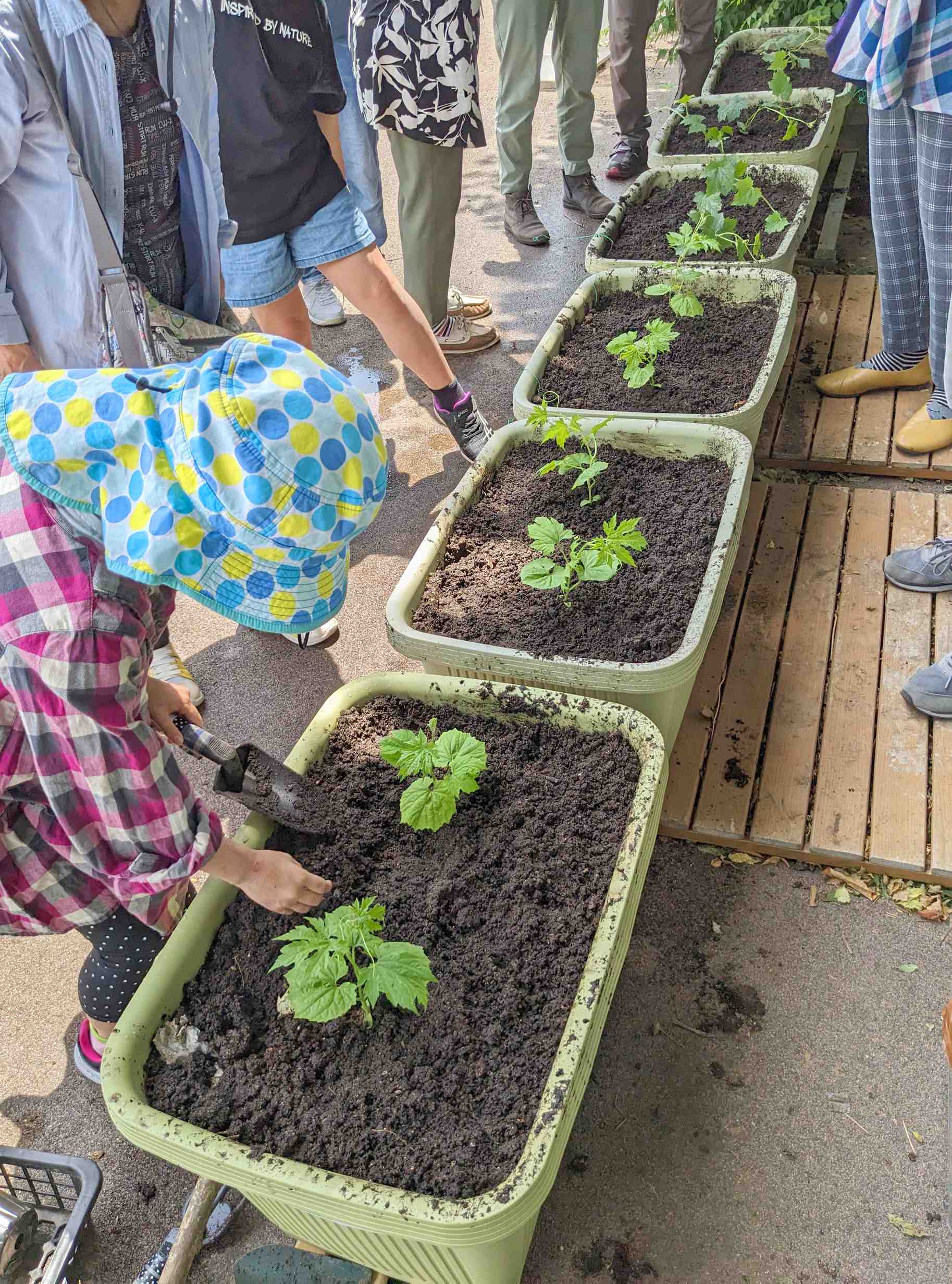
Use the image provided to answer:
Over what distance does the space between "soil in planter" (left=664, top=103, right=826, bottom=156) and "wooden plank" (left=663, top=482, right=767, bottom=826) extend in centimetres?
179

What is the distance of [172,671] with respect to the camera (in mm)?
2379

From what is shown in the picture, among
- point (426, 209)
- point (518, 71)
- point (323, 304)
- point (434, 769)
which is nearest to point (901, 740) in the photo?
Answer: point (434, 769)

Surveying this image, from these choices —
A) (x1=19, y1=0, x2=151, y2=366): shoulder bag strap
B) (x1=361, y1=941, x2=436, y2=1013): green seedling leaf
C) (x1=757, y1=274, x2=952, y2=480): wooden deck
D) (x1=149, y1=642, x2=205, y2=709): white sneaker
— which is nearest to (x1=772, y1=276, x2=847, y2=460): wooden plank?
(x1=757, y1=274, x2=952, y2=480): wooden deck

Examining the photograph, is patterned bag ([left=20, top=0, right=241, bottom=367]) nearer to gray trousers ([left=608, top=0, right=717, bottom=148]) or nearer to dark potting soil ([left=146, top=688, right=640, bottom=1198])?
dark potting soil ([left=146, top=688, right=640, bottom=1198])

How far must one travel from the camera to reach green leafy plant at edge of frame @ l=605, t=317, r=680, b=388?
2.45 m

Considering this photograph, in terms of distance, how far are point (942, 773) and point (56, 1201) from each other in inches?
69.8

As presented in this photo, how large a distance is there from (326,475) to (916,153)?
228 cm

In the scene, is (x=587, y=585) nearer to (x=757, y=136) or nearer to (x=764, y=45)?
(x=757, y=136)

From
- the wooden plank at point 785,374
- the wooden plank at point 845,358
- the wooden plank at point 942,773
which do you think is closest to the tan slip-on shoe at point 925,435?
the wooden plank at point 845,358

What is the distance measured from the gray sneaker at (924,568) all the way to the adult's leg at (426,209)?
167 centimetres

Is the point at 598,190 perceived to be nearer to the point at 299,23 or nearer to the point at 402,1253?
the point at 299,23

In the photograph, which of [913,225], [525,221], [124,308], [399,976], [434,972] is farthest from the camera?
[525,221]

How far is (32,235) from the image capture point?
1649 millimetres

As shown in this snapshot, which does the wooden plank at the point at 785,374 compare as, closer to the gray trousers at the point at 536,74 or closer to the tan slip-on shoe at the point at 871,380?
the tan slip-on shoe at the point at 871,380
